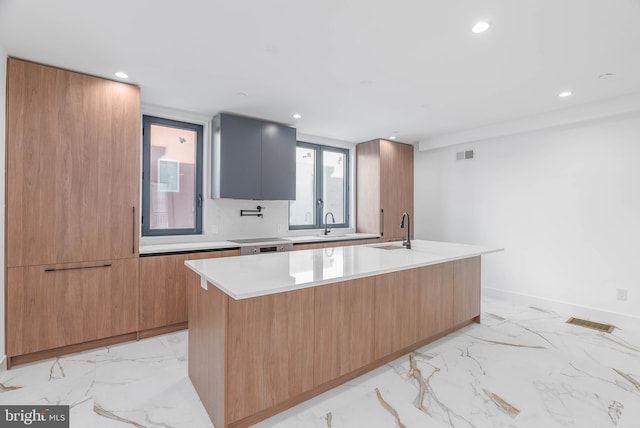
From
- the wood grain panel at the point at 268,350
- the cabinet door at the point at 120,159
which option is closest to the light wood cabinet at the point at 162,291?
the cabinet door at the point at 120,159

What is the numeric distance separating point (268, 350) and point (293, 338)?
17cm

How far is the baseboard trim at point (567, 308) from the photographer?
3453 mm

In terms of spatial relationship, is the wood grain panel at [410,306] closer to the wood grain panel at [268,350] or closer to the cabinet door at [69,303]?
the wood grain panel at [268,350]

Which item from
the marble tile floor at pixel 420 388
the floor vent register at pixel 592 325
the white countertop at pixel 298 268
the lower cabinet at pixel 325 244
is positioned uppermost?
the white countertop at pixel 298 268

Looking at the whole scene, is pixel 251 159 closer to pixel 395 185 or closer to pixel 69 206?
pixel 69 206

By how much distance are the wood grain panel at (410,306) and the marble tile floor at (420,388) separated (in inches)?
7.4

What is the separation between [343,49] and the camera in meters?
2.31

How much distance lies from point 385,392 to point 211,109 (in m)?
3.45

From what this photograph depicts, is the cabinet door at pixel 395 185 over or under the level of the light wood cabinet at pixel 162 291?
over

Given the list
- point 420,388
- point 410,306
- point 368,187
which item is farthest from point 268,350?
point 368,187

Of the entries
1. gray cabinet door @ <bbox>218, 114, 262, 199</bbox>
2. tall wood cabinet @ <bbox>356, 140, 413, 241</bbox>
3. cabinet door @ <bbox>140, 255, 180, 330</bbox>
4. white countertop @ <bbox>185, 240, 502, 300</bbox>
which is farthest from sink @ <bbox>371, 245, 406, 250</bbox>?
cabinet door @ <bbox>140, 255, 180, 330</bbox>

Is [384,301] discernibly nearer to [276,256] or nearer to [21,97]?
[276,256]

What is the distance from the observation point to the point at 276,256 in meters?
2.61

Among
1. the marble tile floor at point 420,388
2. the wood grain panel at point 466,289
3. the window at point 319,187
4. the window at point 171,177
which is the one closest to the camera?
the marble tile floor at point 420,388
